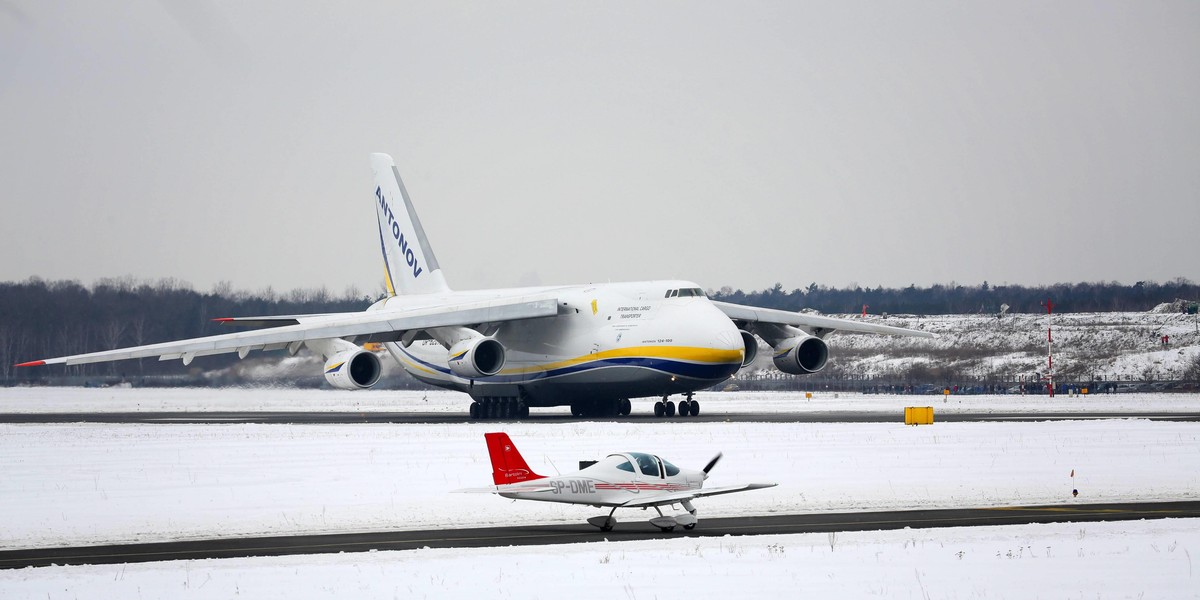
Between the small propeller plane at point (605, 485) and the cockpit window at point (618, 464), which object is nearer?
the small propeller plane at point (605, 485)

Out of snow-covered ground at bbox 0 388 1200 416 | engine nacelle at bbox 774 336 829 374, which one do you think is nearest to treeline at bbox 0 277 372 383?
snow-covered ground at bbox 0 388 1200 416

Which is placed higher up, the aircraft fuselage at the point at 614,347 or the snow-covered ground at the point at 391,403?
the aircraft fuselage at the point at 614,347

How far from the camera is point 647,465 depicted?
15.9 meters

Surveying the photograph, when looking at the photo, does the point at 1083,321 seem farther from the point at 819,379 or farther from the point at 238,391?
the point at 238,391

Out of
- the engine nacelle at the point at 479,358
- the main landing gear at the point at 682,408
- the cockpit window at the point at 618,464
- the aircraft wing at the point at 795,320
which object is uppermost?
the aircraft wing at the point at 795,320

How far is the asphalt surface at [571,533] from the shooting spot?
46.8ft

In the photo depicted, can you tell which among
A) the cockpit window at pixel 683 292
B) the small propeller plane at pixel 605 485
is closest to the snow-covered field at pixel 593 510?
the small propeller plane at pixel 605 485

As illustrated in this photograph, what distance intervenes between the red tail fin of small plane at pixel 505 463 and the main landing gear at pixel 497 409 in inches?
909

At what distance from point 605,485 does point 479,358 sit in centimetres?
2094

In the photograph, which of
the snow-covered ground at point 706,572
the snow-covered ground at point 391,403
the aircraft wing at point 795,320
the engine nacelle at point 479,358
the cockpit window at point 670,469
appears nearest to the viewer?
the snow-covered ground at point 706,572

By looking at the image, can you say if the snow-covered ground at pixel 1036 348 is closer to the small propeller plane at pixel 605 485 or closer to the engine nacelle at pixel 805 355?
the engine nacelle at pixel 805 355

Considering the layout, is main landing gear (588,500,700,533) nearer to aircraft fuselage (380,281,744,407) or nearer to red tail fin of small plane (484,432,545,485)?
red tail fin of small plane (484,432,545,485)

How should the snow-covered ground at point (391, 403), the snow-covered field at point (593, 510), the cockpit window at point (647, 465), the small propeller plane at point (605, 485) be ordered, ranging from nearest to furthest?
the snow-covered field at point (593, 510) < the small propeller plane at point (605, 485) < the cockpit window at point (647, 465) < the snow-covered ground at point (391, 403)

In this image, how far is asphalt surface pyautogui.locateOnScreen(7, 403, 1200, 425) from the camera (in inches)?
1443
